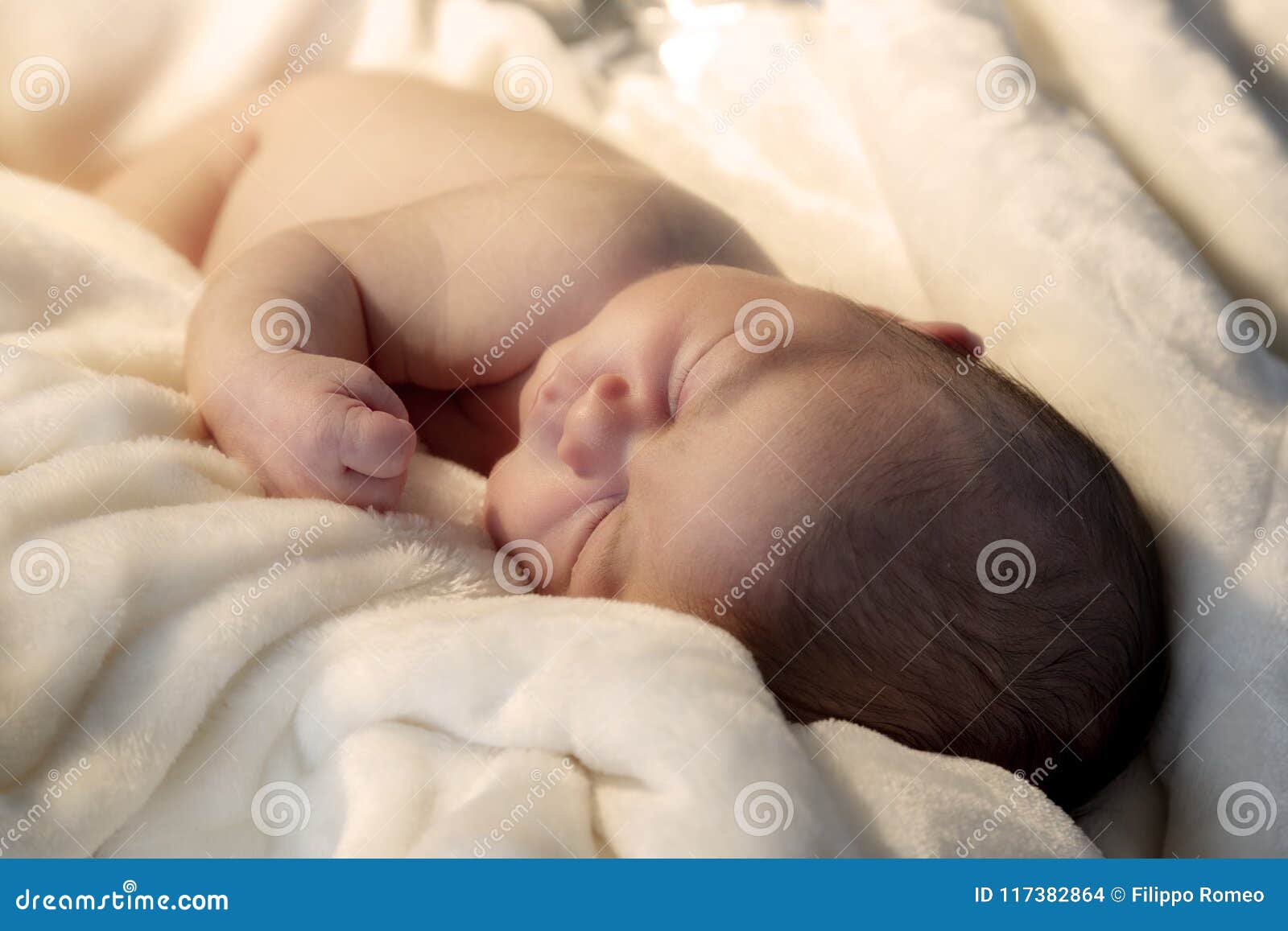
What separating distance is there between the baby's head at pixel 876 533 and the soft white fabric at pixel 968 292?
6 cm

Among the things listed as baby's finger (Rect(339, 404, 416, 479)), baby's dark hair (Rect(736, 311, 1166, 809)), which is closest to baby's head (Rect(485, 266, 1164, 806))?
baby's dark hair (Rect(736, 311, 1166, 809))

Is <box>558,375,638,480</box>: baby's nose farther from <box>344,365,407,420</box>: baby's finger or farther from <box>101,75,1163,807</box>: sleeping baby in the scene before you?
<box>344,365,407,420</box>: baby's finger

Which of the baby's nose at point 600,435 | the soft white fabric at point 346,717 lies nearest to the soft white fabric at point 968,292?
the soft white fabric at point 346,717

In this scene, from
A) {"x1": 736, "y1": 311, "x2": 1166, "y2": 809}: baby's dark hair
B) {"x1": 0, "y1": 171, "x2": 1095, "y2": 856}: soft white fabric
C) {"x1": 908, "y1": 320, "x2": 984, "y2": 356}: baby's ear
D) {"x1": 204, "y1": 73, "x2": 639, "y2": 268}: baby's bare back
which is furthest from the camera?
{"x1": 204, "y1": 73, "x2": 639, "y2": 268}: baby's bare back

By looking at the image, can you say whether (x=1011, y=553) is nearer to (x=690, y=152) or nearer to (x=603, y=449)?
(x=603, y=449)

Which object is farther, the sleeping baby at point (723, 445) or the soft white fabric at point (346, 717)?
the sleeping baby at point (723, 445)

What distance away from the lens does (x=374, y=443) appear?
2.22ft

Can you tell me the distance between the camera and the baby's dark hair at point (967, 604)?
2.11 feet

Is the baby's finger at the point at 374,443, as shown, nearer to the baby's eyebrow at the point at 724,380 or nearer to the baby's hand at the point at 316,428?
the baby's hand at the point at 316,428

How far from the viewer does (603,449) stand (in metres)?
0.71

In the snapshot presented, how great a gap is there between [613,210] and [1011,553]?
445 mm

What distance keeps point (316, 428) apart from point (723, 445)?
0.27m

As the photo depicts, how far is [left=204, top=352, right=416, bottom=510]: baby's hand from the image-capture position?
683 millimetres

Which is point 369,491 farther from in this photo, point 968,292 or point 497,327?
point 968,292
